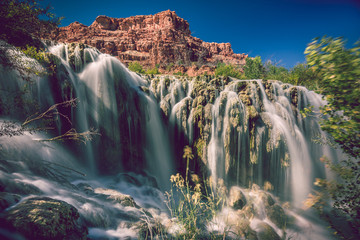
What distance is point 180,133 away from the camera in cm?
1040

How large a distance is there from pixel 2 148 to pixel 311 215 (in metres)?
12.9

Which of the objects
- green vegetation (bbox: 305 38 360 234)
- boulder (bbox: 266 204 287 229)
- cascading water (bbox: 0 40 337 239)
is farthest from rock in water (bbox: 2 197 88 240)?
boulder (bbox: 266 204 287 229)

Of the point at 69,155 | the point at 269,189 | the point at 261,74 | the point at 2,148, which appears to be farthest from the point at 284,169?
the point at 261,74

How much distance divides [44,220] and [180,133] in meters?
8.35

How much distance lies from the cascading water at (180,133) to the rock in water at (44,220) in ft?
10.7

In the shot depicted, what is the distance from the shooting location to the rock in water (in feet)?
7.23

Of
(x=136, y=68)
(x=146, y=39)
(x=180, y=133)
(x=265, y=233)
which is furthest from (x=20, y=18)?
(x=146, y=39)

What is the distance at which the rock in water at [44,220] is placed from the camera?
2.21 m

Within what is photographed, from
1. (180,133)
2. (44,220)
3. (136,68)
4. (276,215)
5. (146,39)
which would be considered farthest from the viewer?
(146,39)

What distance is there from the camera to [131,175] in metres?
8.46

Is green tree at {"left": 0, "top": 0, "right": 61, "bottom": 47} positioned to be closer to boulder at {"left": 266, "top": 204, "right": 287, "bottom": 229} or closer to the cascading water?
the cascading water

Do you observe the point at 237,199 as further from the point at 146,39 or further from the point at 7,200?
the point at 146,39

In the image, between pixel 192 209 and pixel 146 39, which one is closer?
pixel 192 209

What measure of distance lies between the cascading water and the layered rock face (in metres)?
42.5
